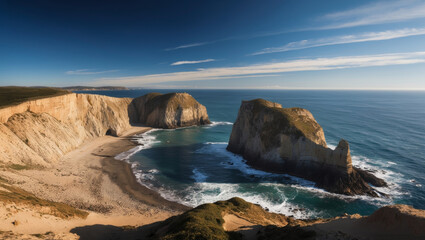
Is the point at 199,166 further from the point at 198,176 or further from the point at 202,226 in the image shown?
the point at 202,226

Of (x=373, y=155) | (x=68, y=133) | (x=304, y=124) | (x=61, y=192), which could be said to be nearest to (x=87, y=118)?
(x=68, y=133)

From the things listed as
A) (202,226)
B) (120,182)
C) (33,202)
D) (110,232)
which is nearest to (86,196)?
(120,182)

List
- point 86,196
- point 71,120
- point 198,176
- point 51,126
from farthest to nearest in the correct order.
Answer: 1. point 71,120
2. point 51,126
3. point 198,176
4. point 86,196

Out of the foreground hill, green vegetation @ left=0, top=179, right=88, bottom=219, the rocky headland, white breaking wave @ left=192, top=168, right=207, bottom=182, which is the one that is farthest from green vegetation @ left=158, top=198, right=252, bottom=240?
white breaking wave @ left=192, top=168, right=207, bottom=182

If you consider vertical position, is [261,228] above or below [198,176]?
above

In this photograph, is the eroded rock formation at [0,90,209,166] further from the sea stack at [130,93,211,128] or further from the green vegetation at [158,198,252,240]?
the green vegetation at [158,198,252,240]

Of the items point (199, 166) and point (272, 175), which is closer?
point (272, 175)

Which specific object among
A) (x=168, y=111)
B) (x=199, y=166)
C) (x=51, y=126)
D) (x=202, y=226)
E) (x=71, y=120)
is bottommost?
(x=199, y=166)

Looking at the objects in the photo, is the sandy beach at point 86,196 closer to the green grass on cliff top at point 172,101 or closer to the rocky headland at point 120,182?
the rocky headland at point 120,182
